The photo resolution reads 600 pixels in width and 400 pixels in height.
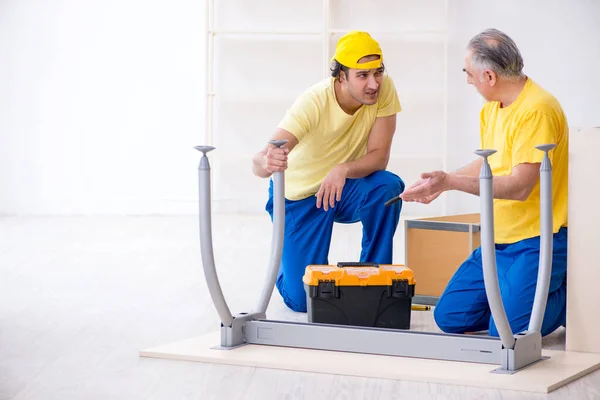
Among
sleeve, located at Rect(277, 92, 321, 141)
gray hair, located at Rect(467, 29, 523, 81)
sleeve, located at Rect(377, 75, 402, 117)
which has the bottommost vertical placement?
sleeve, located at Rect(277, 92, 321, 141)

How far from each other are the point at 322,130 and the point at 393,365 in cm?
108

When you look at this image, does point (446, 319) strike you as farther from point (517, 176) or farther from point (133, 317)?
point (133, 317)

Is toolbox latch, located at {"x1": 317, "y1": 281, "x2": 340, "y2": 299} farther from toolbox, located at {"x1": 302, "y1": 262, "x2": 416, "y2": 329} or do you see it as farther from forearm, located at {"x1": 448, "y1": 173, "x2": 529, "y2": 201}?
forearm, located at {"x1": 448, "y1": 173, "x2": 529, "y2": 201}

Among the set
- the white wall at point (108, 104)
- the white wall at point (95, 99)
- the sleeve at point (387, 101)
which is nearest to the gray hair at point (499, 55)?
the sleeve at point (387, 101)

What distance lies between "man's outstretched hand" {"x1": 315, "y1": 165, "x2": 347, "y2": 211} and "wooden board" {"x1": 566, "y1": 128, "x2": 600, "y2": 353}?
0.84 metres

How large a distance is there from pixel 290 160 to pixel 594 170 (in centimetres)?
121

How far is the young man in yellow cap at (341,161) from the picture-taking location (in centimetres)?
298

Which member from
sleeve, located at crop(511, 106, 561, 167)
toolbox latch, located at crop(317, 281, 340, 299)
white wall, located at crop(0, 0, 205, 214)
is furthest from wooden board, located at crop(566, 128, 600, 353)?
white wall, located at crop(0, 0, 205, 214)

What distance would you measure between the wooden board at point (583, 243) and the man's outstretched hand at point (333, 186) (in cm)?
84

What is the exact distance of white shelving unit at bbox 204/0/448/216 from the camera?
656cm

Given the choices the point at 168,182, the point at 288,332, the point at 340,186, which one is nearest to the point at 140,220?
the point at 168,182

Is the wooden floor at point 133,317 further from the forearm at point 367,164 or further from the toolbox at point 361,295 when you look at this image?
the forearm at point 367,164

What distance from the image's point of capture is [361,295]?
263cm

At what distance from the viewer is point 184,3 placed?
6629 millimetres
